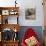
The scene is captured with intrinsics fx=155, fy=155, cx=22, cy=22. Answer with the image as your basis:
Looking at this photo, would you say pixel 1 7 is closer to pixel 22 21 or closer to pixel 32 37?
pixel 22 21

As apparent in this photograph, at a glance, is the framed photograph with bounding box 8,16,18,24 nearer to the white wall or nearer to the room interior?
the room interior

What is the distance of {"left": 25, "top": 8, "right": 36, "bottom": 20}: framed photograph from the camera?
503 centimetres

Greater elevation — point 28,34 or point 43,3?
point 43,3

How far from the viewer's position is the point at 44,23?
493 cm

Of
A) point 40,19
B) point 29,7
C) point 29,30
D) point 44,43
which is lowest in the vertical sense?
point 44,43

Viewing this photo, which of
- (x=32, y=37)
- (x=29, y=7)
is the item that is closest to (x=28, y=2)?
(x=29, y=7)

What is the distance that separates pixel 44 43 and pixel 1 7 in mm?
1780

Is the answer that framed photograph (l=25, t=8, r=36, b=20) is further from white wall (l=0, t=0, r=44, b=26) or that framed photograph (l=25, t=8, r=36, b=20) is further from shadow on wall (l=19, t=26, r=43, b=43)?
shadow on wall (l=19, t=26, r=43, b=43)

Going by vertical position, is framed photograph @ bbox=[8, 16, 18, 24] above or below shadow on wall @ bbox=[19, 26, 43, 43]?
above

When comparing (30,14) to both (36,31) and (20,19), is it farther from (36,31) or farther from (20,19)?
(36,31)

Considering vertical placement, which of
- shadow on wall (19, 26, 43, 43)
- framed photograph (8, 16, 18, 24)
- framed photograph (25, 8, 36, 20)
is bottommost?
shadow on wall (19, 26, 43, 43)

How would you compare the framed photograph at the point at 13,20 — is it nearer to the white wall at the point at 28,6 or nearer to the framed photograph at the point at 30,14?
the white wall at the point at 28,6

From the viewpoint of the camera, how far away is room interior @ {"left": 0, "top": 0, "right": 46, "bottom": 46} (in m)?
4.94

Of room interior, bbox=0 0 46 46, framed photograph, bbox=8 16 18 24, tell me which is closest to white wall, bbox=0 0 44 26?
room interior, bbox=0 0 46 46
